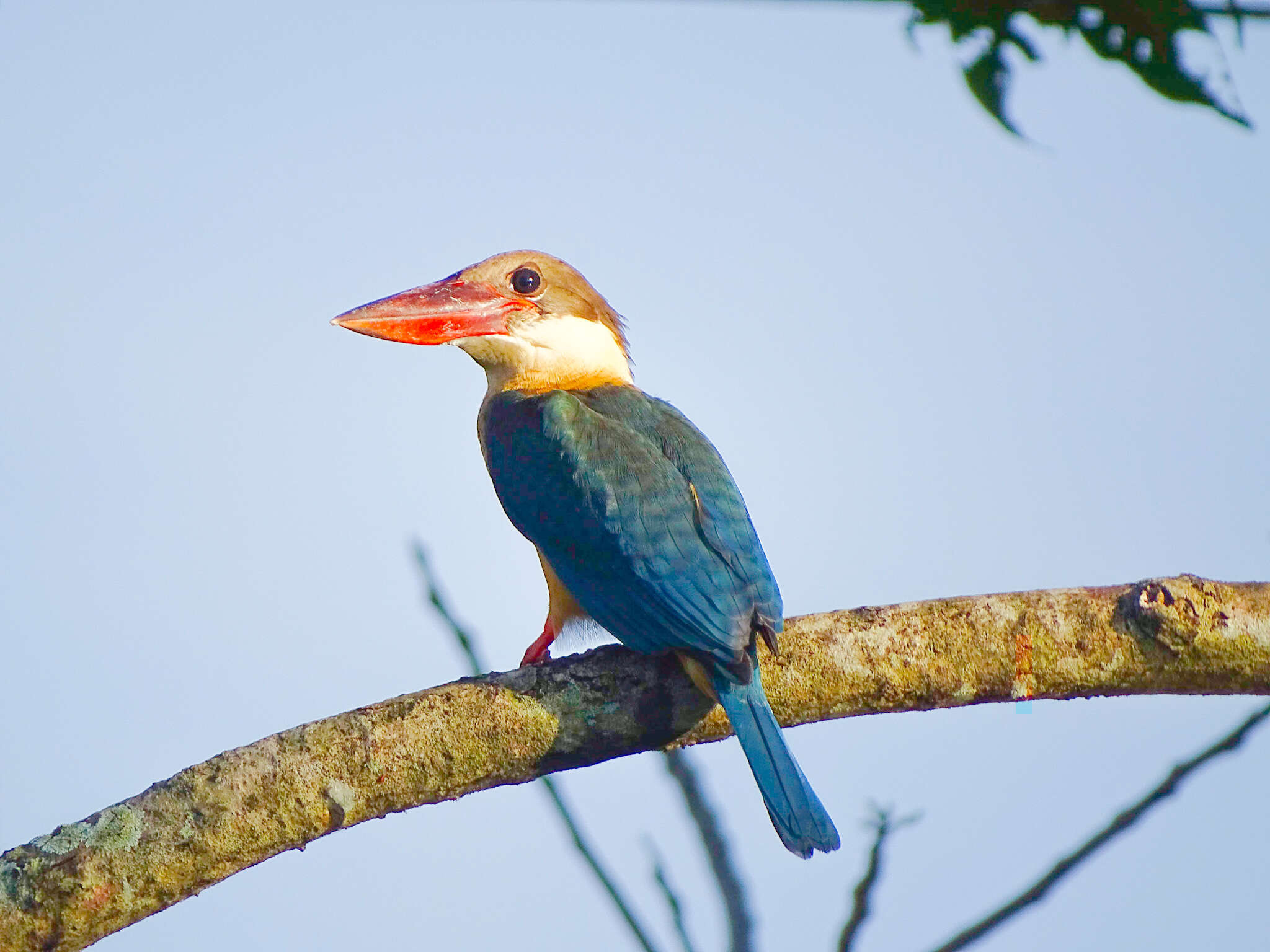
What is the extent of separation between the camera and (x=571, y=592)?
11.2 feet

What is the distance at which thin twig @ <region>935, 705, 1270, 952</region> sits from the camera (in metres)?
2.37

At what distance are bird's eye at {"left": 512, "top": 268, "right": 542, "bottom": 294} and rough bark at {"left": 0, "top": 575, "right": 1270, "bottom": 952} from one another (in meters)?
1.78

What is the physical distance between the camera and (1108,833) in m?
2.45

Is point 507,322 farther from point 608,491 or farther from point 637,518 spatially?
point 637,518

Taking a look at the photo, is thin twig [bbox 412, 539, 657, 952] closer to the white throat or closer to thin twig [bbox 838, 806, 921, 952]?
thin twig [bbox 838, 806, 921, 952]

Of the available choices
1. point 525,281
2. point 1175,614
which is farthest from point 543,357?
point 1175,614

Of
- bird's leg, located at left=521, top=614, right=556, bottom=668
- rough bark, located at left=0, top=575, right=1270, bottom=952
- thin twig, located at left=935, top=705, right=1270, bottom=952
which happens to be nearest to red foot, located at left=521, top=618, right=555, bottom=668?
bird's leg, located at left=521, top=614, right=556, bottom=668

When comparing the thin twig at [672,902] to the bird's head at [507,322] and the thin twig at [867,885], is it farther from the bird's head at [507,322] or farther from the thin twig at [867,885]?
the bird's head at [507,322]

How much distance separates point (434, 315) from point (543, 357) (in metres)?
0.38

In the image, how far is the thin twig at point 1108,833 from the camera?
2.37 m

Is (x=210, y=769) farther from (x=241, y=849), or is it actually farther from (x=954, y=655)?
(x=954, y=655)

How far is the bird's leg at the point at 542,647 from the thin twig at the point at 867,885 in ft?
4.59

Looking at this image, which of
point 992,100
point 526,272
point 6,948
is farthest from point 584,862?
point 526,272

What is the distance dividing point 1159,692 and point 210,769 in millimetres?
1934
